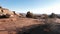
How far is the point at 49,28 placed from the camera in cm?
1194

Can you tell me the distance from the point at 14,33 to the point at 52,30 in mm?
3637

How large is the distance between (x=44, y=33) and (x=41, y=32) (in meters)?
0.35

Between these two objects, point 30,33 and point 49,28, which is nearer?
point 30,33

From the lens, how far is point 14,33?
35.8ft

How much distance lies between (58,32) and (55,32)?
1.01 feet

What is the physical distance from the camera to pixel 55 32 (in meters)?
11.1

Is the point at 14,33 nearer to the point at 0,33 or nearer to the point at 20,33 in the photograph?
the point at 20,33

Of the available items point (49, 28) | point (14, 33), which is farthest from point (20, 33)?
point (49, 28)

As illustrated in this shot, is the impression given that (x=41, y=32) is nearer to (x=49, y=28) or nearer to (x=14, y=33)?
(x=49, y=28)

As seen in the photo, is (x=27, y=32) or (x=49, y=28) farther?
(x=49, y=28)

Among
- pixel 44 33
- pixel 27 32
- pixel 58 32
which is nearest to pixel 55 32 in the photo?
pixel 58 32

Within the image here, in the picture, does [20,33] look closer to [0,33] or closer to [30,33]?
[30,33]

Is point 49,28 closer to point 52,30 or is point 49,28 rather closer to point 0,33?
point 52,30

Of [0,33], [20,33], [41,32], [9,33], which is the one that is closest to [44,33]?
[41,32]
